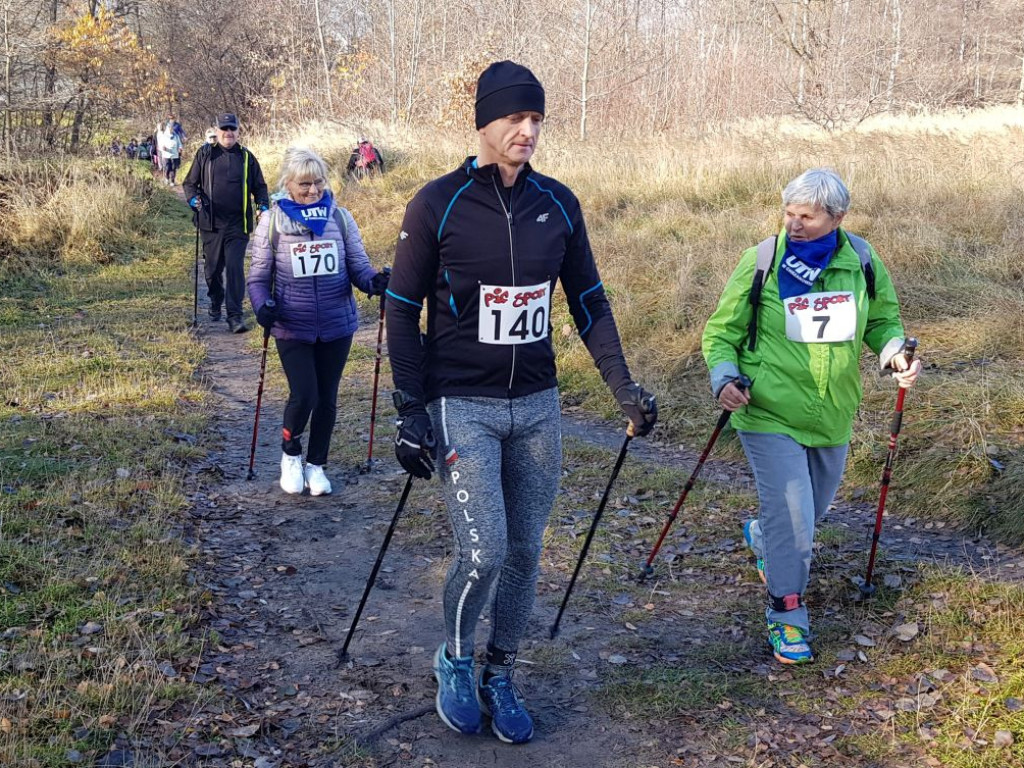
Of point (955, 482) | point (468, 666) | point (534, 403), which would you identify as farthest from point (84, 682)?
point (955, 482)

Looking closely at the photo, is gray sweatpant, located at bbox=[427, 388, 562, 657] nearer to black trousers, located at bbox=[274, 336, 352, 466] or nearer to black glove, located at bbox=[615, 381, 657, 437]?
black glove, located at bbox=[615, 381, 657, 437]

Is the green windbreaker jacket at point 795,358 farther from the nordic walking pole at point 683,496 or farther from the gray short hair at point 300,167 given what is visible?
the gray short hair at point 300,167

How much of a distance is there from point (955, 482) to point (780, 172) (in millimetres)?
8153

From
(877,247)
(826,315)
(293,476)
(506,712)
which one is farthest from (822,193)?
(877,247)

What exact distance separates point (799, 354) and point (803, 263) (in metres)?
0.41

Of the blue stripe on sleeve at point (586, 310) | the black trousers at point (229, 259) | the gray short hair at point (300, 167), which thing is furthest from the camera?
the black trousers at point (229, 259)

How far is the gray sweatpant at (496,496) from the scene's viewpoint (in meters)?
3.27

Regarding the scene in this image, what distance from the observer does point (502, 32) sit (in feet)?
84.6

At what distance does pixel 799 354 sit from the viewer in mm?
4082

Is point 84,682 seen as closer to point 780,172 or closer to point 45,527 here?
point 45,527

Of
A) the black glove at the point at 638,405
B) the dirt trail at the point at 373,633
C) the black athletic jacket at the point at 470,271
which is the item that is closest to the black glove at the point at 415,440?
the black athletic jacket at the point at 470,271

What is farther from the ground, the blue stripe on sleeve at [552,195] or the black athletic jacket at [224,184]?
the blue stripe on sleeve at [552,195]

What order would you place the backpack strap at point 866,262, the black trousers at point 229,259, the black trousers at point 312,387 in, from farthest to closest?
the black trousers at point 229,259, the black trousers at point 312,387, the backpack strap at point 866,262

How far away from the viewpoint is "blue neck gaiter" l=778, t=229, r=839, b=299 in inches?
159
